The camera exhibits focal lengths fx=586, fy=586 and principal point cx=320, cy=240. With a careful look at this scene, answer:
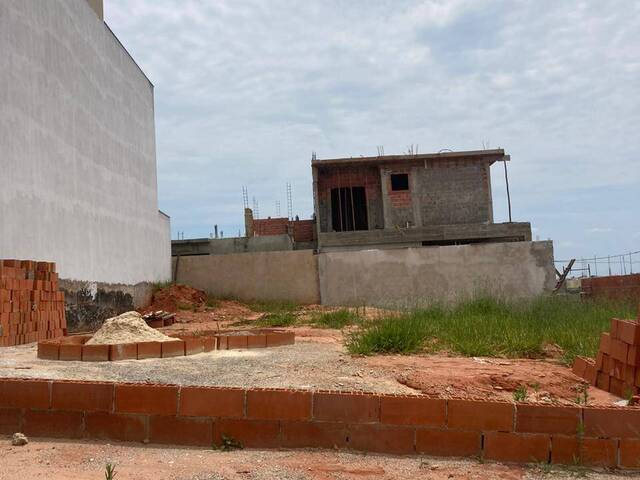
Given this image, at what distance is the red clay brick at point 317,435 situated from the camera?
3.73m

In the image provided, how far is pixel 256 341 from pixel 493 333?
3.16m

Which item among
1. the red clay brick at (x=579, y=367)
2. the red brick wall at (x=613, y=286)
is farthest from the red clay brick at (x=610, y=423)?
the red brick wall at (x=613, y=286)

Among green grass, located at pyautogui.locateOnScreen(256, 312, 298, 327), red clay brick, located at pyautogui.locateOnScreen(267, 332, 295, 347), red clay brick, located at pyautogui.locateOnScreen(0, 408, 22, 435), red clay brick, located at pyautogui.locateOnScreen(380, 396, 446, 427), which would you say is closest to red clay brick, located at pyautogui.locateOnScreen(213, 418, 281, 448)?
red clay brick, located at pyautogui.locateOnScreen(380, 396, 446, 427)

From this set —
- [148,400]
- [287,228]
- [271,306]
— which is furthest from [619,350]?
[287,228]

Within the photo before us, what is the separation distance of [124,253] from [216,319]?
2.99m

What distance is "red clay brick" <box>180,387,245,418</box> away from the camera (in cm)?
373

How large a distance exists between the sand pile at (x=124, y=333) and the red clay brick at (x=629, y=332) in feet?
16.0

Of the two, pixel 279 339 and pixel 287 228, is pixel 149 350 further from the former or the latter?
pixel 287 228

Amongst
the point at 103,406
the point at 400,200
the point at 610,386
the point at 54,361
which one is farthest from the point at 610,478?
the point at 400,200

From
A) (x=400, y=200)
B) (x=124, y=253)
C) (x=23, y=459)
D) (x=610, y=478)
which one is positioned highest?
(x=400, y=200)

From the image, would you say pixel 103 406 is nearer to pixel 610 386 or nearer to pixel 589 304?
pixel 610 386

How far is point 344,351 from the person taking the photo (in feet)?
23.8

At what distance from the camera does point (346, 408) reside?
3748 millimetres

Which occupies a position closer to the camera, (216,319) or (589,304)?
(589,304)
